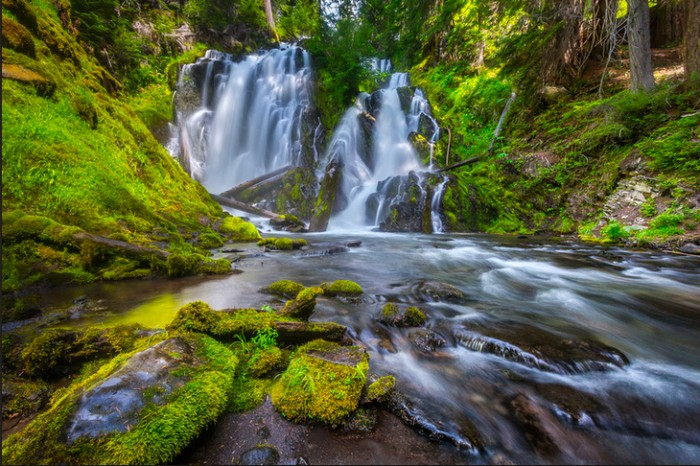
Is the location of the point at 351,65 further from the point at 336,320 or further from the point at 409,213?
the point at 336,320

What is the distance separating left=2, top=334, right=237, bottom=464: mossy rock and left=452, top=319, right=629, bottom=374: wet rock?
2.30 metres

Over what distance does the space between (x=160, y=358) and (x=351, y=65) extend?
21.5 metres

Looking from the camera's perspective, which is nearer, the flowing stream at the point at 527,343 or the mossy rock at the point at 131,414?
the mossy rock at the point at 131,414

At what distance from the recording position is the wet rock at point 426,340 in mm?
2785

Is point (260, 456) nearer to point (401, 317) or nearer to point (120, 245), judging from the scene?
point (401, 317)

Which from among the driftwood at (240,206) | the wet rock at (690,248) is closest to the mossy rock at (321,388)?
the wet rock at (690,248)

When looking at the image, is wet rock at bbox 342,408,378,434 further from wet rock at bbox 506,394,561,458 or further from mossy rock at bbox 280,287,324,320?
mossy rock at bbox 280,287,324,320

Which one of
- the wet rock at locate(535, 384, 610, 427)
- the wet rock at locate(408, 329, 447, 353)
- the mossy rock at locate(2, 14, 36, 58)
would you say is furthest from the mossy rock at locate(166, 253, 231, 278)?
the mossy rock at locate(2, 14, 36, 58)

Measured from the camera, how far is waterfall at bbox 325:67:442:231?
1427 cm

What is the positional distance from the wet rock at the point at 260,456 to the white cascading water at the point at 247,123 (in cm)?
1694

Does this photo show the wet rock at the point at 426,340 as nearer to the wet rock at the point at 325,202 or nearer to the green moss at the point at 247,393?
the green moss at the point at 247,393

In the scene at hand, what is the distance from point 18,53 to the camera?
17.9 ft

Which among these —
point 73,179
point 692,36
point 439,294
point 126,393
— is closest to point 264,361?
point 126,393

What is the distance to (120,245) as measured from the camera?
4371 mm
